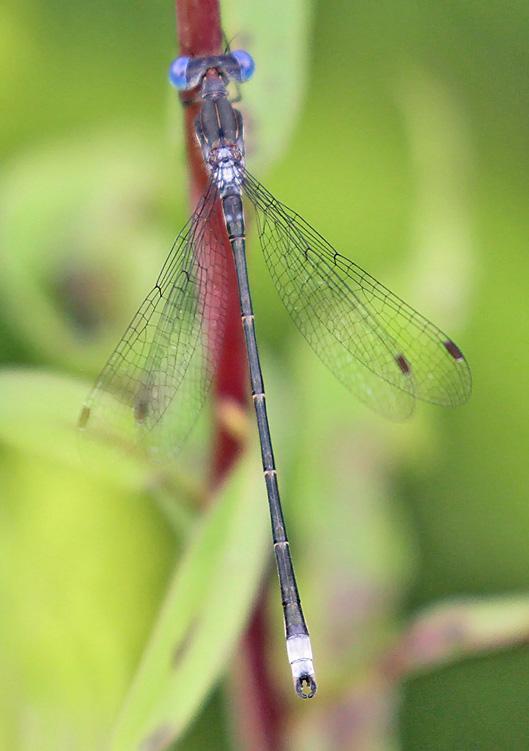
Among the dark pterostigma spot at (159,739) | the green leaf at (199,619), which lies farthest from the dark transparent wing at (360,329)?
the dark pterostigma spot at (159,739)

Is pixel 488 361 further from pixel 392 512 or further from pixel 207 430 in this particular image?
pixel 207 430

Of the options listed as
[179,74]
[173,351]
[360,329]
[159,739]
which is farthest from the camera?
[360,329]

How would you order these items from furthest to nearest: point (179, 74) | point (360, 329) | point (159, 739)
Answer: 1. point (360, 329)
2. point (179, 74)
3. point (159, 739)

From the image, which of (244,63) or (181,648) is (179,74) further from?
(181,648)

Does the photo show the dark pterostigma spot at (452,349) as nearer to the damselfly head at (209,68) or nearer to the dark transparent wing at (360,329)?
the dark transparent wing at (360,329)

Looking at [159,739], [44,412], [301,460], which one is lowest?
[159,739]

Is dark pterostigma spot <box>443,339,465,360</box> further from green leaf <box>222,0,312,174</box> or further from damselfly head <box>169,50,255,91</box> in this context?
damselfly head <box>169,50,255,91</box>

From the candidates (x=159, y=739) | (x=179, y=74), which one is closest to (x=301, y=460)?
(x=159, y=739)
